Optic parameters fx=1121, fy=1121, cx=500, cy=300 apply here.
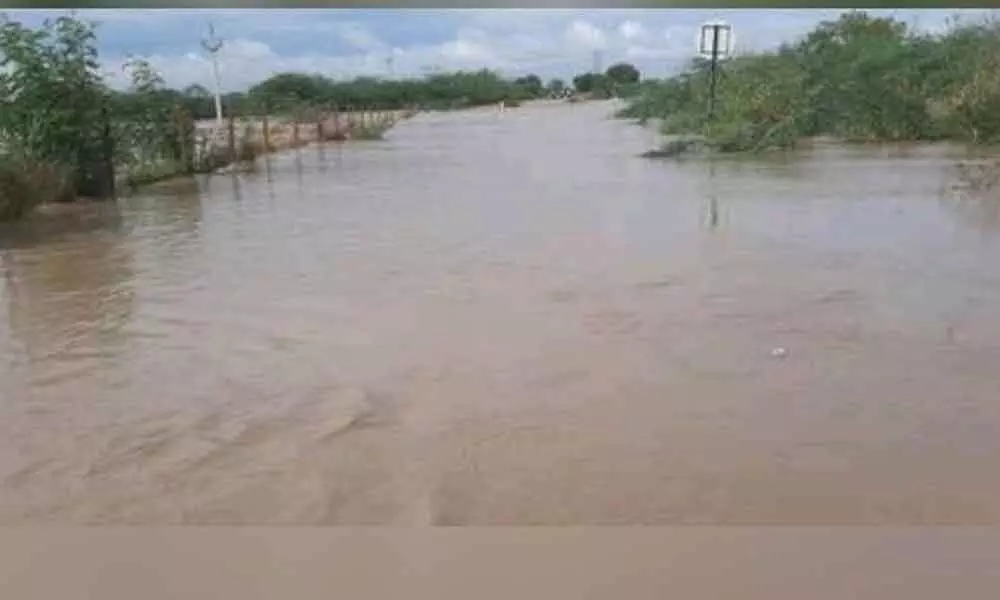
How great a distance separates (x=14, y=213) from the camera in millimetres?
1942

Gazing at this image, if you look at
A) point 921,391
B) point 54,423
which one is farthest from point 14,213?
point 921,391

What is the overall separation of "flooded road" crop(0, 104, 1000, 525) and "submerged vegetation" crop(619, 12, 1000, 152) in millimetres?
61

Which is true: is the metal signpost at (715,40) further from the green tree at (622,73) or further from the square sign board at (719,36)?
the green tree at (622,73)

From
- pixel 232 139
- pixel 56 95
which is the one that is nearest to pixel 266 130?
pixel 232 139

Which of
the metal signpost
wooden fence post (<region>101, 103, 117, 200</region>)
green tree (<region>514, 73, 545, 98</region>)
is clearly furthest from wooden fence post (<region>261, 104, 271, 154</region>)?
the metal signpost

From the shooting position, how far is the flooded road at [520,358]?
6.34 ft

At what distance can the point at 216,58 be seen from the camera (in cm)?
198

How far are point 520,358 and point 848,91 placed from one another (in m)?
0.76

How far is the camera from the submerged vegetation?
1996 millimetres

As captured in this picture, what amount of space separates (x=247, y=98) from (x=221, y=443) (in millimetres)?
616

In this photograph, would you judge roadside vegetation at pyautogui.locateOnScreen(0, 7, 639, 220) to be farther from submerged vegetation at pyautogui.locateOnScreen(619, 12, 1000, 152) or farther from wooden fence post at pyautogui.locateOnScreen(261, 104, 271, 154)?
submerged vegetation at pyautogui.locateOnScreen(619, 12, 1000, 152)

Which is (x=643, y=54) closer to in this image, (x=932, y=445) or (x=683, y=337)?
(x=683, y=337)

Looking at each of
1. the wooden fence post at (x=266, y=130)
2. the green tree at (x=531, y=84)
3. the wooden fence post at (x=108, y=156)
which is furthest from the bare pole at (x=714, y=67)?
the wooden fence post at (x=108, y=156)

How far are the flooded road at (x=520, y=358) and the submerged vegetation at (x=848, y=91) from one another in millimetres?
61
